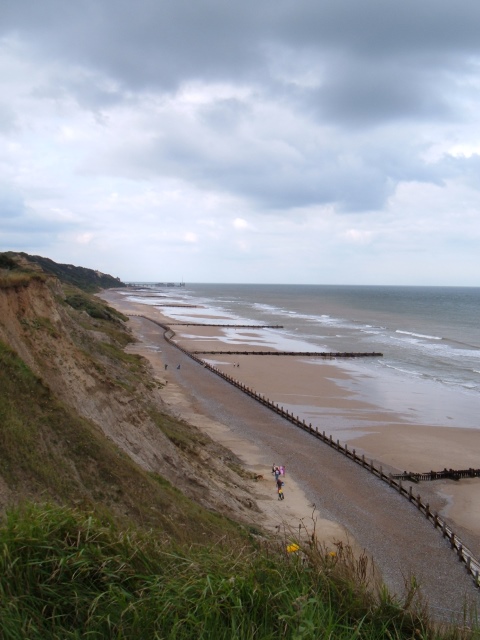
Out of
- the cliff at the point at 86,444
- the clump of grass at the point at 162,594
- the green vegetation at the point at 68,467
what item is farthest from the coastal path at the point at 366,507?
the green vegetation at the point at 68,467

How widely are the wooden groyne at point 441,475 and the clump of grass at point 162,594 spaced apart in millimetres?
20106

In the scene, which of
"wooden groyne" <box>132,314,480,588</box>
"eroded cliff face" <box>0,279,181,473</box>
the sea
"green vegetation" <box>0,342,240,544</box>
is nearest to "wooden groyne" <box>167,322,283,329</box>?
the sea

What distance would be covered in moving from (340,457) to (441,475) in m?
5.19

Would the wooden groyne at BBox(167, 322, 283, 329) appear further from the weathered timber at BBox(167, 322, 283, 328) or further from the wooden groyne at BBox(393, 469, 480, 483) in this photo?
the wooden groyne at BBox(393, 469, 480, 483)

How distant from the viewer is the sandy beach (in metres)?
18.1

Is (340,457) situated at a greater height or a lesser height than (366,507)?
greater

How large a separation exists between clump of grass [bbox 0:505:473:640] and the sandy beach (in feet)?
6.01

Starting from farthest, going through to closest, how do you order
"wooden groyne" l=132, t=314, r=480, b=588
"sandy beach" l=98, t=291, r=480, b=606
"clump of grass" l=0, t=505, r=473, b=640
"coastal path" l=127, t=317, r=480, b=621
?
"sandy beach" l=98, t=291, r=480, b=606, "wooden groyne" l=132, t=314, r=480, b=588, "coastal path" l=127, t=317, r=480, b=621, "clump of grass" l=0, t=505, r=473, b=640

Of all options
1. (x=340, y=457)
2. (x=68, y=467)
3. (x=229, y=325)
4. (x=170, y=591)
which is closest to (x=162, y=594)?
(x=170, y=591)

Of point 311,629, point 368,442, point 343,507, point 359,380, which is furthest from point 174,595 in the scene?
point 359,380

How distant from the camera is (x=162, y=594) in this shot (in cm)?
529

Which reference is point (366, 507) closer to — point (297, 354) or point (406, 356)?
point (297, 354)

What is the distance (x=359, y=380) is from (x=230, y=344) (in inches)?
1116

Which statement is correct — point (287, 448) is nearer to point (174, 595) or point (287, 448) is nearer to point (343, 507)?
point (343, 507)
